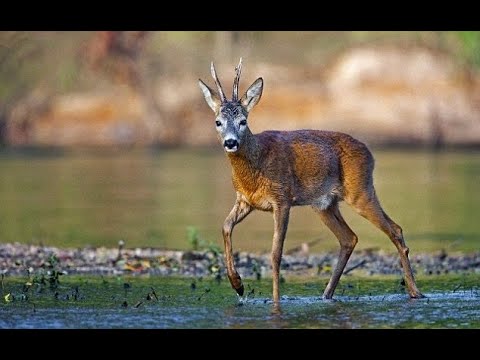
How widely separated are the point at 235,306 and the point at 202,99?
3278 centimetres

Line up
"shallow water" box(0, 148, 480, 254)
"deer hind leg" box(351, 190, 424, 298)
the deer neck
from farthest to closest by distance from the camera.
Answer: "shallow water" box(0, 148, 480, 254) → "deer hind leg" box(351, 190, 424, 298) → the deer neck

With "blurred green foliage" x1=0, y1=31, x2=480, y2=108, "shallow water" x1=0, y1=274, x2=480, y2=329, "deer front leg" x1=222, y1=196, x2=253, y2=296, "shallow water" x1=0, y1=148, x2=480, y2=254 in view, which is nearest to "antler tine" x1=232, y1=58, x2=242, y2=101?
"deer front leg" x1=222, y1=196, x2=253, y2=296

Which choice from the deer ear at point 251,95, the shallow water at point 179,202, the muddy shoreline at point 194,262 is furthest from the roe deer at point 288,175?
the shallow water at point 179,202

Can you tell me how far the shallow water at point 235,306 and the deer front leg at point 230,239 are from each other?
0.19 m

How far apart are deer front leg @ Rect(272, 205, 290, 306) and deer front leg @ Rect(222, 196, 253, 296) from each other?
0.31 m

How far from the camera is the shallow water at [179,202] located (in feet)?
66.1

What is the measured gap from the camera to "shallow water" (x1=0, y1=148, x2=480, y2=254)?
20156 millimetres

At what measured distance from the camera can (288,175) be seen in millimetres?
13367

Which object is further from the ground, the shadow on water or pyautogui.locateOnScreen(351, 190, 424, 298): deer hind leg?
pyautogui.locateOnScreen(351, 190, 424, 298): deer hind leg

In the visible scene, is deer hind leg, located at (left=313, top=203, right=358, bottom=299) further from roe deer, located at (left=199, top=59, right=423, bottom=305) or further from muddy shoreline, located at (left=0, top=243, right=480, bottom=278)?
muddy shoreline, located at (left=0, top=243, right=480, bottom=278)

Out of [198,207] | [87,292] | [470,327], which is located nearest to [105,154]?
[198,207]

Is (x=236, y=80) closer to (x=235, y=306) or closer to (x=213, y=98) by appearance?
(x=213, y=98)

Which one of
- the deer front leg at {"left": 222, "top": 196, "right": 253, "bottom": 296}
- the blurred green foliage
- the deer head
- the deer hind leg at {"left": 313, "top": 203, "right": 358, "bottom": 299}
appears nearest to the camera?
the deer head
